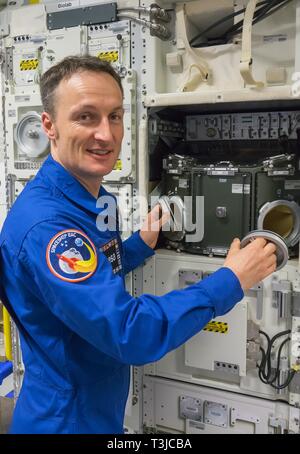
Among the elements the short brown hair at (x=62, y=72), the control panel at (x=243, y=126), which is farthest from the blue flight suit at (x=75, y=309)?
the control panel at (x=243, y=126)

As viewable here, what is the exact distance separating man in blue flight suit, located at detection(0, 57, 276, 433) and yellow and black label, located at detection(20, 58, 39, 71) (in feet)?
4.41

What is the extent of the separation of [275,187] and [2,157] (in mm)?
2038

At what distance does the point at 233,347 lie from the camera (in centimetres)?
247

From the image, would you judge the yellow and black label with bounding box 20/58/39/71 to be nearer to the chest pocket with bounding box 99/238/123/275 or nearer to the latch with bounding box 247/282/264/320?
the chest pocket with bounding box 99/238/123/275

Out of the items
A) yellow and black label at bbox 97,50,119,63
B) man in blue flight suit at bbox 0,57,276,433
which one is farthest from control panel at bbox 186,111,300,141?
man in blue flight suit at bbox 0,57,276,433

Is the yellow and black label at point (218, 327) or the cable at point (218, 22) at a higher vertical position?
the cable at point (218, 22)

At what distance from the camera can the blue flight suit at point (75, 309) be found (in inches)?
54.1

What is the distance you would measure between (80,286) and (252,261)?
2.00 ft

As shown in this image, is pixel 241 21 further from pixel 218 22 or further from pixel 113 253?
pixel 113 253

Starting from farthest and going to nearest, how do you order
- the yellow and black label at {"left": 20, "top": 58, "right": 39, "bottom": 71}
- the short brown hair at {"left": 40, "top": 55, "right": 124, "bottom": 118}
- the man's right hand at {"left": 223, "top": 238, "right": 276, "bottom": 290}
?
the yellow and black label at {"left": 20, "top": 58, "right": 39, "bottom": 71} → the short brown hair at {"left": 40, "top": 55, "right": 124, "bottom": 118} → the man's right hand at {"left": 223, "top": 238, "right": 276, "bottom": 290}

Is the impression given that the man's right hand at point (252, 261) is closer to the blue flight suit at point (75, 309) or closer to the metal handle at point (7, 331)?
the blue flight suit at point (75, 309)

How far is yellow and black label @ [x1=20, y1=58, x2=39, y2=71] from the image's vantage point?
2906 mm

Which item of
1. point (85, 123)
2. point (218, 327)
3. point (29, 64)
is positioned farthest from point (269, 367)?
point (29, 64)

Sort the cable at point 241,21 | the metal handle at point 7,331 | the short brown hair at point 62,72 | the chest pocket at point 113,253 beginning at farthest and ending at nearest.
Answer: the metal handle at point 7,331
the cable at point 241,21
the chest pocket at point 113,253
the short brown hair at point 62,72
